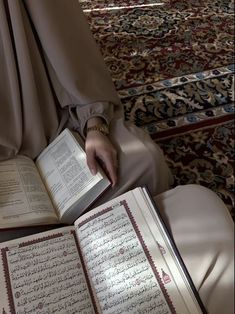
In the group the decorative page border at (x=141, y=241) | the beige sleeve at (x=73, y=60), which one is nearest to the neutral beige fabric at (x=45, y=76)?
the beige sleeve at (x=73, y=60)

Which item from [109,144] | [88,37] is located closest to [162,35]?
[88,37]

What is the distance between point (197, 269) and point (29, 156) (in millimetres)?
497

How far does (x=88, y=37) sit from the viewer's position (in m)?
0.95

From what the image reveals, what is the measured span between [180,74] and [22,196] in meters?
1.06

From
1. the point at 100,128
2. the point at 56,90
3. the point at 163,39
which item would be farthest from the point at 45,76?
the point at 163,39

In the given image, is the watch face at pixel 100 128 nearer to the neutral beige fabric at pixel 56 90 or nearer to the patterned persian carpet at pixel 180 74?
the neutral beige fabric at pixel 56 90

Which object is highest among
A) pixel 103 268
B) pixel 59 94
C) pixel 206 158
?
pixel 59 94

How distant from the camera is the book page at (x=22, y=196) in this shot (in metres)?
0.80

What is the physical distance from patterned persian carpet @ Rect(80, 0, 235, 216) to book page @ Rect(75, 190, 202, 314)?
557 mm

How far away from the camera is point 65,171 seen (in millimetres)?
896

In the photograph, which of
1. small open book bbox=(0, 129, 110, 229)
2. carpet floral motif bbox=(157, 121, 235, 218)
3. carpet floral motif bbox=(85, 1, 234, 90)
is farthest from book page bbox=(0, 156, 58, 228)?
carpet floral motif bbox=(85, 1, 234, 90)

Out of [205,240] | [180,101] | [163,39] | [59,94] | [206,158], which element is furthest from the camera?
[163,39]

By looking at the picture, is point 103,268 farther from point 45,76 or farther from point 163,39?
point 163,39

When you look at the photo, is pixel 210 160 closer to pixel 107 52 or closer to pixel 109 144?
pixel 109 144
